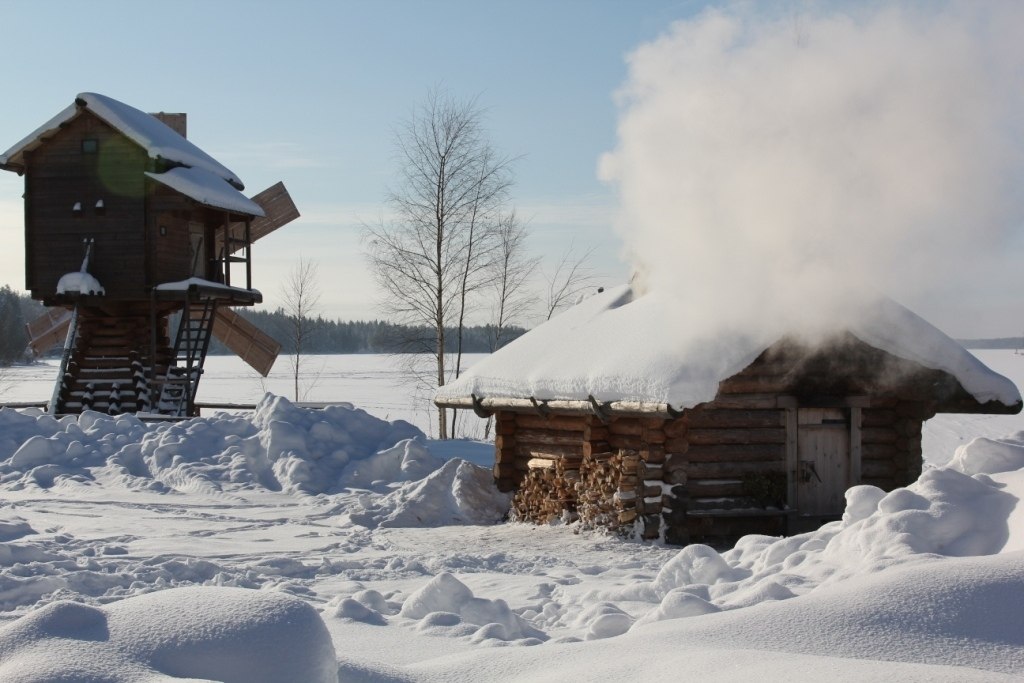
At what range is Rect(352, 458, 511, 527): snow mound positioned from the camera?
512 inches

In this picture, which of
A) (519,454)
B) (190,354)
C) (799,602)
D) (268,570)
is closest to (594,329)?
(519,454)

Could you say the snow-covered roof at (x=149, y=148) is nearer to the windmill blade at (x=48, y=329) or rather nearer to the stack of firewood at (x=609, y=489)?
the windmill blade at (x=48, y=329)

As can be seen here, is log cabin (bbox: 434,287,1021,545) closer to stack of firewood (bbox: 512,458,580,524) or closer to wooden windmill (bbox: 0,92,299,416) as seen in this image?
stack of firewood (bbox: 512,458,580,524)

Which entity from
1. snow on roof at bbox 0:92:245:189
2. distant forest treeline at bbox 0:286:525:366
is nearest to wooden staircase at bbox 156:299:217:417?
→ snow on roof at bbox 0:92:245:189

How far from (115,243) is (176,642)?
66.2 feet

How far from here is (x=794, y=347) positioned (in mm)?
11461

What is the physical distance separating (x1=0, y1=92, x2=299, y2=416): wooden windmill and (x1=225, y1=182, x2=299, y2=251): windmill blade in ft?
13.7

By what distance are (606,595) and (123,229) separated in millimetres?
17929

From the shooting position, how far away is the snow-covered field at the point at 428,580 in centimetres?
431

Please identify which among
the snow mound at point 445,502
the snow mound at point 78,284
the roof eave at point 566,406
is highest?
the snow mound at point 78,284

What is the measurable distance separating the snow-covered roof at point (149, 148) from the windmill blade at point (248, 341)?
5.10m

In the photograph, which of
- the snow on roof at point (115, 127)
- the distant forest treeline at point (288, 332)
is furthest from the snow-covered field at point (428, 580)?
the distant forest treeline at point (288, 332)

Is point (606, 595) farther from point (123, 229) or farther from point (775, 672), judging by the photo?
point (123, 229)

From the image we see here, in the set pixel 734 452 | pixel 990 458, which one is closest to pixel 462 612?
pixel 990 458
